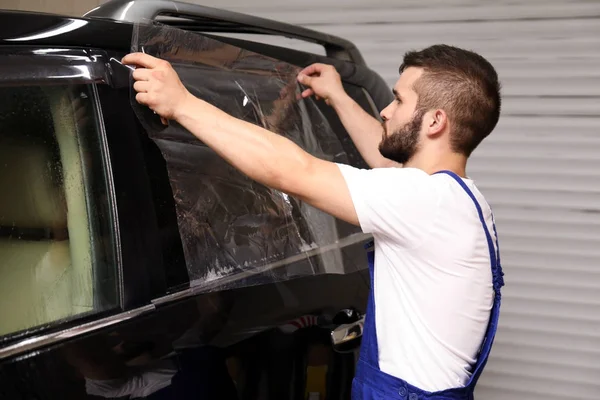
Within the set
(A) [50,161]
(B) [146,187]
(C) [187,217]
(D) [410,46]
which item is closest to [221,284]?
(C) [187,217]

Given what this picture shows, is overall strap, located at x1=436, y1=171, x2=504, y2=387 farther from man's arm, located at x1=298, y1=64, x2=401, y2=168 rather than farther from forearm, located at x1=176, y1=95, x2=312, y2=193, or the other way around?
man's arm, located at x1=298, y1=64, x2=401, y2=168

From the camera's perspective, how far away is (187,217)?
5.66 ft

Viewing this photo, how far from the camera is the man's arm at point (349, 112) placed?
2.37 m

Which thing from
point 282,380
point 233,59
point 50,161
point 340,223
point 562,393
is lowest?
point 562,393

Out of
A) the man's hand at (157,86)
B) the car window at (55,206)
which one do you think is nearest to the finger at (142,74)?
the man's hand at (157,86)

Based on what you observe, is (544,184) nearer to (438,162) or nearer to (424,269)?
(438,162)

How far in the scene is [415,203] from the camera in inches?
69.6

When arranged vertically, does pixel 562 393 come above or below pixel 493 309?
below

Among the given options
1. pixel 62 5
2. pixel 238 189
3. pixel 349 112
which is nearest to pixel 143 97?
pixel 238 189

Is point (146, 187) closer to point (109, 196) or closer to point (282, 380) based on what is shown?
point (109, 196)

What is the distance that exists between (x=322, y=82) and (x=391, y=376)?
3.14ft

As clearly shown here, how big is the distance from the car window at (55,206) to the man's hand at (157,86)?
0.36 ft

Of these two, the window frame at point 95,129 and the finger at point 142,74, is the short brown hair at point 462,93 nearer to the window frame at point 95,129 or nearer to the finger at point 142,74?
the finger at point 142,74

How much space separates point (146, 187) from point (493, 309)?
940 mm
